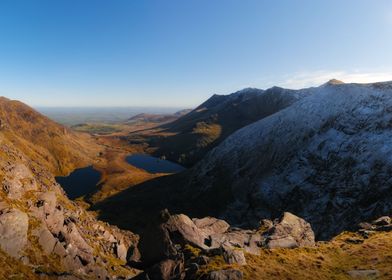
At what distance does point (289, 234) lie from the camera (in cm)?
4688

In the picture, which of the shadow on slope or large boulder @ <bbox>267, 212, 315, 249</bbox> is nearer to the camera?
large boulder @ <bbox>267, 212, 315, 249</bbox>

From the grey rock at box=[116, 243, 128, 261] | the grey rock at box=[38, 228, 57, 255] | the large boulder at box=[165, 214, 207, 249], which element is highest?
the large boulder at box=[165, 214, 207, 249]

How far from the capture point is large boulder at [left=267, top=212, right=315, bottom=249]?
4266 cm

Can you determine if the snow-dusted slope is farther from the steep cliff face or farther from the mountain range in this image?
the steep cliff face

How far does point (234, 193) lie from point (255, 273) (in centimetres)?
7617

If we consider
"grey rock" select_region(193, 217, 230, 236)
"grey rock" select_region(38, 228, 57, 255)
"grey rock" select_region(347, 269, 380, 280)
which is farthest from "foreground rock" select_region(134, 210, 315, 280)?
"grey rock" select_region(38, 228, 57, 255)

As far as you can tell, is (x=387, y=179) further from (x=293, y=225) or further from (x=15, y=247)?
(x=15, y=247)

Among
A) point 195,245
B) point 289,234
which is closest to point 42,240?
point 195,245

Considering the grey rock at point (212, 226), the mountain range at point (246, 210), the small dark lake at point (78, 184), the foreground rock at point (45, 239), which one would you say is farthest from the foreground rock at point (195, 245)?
the small dark lake at point (78, 184)

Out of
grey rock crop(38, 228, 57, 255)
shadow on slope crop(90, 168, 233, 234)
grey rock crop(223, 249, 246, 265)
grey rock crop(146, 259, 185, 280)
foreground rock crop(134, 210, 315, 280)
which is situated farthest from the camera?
shadow on slope crop(90, 168, 233, 234)

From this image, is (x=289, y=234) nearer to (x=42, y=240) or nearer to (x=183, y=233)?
(x=183, y=233)

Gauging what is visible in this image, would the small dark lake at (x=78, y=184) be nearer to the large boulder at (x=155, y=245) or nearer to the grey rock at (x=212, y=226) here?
the grey rock at (x=212, y=226)

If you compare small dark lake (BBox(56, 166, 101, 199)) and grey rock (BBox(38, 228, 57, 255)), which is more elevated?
grey rock (BBox(38, 228, 57, 255))

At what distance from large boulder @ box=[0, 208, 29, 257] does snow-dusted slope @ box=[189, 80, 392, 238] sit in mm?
→ 57588
